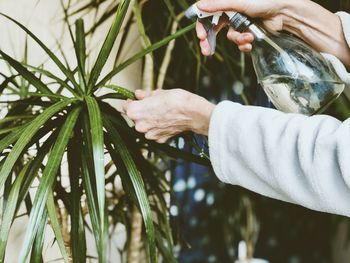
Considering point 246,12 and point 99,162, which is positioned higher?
point 246,12

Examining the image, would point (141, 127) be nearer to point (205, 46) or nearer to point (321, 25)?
point (205, 46)

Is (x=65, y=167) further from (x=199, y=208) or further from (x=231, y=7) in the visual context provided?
(x=231, y=7)

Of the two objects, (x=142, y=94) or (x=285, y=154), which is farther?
(x=142, y=94)

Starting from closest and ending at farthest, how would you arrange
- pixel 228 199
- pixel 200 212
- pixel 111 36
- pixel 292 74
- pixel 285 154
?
pixel 285 154 → pixel 292 74 → pixel 111 36 → pixel 228 199 → pixel 200 212

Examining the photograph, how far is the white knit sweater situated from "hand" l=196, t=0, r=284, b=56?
0.15m

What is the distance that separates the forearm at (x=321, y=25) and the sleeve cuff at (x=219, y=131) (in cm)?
32

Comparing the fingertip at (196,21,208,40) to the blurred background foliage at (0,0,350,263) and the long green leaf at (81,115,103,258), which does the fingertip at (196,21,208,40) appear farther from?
the blurred background foliage at (0,0,350,263)

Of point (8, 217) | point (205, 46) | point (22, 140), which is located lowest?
point (8, 217)

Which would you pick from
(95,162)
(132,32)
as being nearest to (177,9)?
(132,32)

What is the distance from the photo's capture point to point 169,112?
77 centimetres

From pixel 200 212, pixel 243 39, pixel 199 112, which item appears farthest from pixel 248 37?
pixel 200 212

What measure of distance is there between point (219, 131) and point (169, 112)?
0.34ft

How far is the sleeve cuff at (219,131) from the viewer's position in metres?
0.71

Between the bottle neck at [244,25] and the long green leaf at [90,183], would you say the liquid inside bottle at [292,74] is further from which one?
the long green leaf at [90,183]
